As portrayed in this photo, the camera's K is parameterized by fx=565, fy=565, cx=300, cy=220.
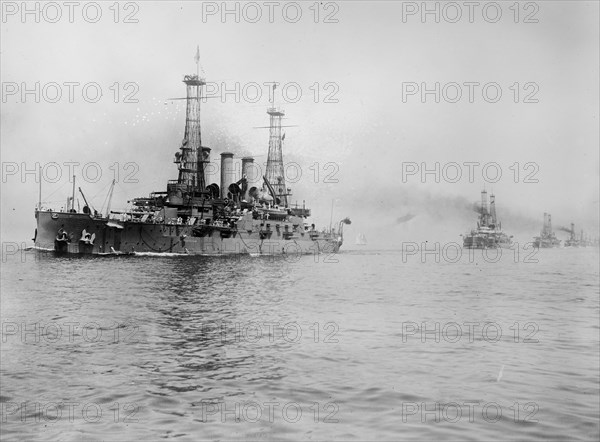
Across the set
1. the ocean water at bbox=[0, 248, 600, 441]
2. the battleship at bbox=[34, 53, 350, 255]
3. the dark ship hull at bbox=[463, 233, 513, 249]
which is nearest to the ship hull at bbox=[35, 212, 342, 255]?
the battleship at bbox=[34, 53, 350, 255]

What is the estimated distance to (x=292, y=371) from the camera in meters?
11.5

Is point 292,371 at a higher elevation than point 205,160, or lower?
lower

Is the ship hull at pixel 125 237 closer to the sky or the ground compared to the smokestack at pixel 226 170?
closer to the ground

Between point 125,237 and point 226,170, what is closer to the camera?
point 125,237

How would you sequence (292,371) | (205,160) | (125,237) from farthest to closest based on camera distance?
(205,160) → (125,237) → (292,371)

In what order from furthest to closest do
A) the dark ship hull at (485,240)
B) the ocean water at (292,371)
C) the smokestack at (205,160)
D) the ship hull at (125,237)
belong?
1. the dark ship hull at (485,240)
2. the smokestack at (205,160)
3. the ship hull at (125,237)
4. the ocean water at (292,371)

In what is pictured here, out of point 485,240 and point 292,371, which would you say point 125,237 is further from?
point 485,240

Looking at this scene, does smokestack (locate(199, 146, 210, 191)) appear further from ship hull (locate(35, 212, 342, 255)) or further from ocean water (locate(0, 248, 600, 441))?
ocean water (locate(0, 248, 600, 441))

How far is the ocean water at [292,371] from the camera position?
8.39 metres

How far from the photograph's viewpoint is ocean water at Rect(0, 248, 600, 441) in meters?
8.39

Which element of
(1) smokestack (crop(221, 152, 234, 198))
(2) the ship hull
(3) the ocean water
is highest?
(1) smokestack (crop(221, 152, 234, 198))

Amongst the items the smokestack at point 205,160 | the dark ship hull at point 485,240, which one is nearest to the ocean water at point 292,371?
the smokestack at point 205,160

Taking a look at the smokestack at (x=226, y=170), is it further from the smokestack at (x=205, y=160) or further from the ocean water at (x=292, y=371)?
the ocean water at (x=292, y=371)

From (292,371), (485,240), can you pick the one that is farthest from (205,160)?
(485,240)
